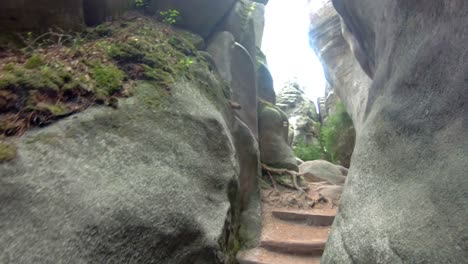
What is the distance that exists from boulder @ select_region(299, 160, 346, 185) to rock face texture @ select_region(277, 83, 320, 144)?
7.80 meters

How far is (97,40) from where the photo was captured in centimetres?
532

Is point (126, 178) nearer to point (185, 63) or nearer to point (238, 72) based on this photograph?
point (185, 63)

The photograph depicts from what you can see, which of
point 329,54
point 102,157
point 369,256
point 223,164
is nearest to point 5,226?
point 102,157

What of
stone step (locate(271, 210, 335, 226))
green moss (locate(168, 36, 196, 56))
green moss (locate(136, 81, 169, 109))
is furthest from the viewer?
stone step (locate(271, 210, 335, 226))

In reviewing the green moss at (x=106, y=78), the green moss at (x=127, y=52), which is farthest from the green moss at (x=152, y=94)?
the green moss at (x=127, y=52)

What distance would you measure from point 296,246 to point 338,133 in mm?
9472

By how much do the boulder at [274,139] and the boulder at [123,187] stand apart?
221 inches

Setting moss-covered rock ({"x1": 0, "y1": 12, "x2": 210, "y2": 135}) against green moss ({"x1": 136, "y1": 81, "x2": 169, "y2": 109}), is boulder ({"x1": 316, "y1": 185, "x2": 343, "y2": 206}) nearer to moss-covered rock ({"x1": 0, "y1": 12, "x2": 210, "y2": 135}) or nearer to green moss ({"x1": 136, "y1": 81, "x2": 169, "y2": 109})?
moss-covered rock ({"x1": 0, "y1": 12, "x2": 210, "y2": 135})

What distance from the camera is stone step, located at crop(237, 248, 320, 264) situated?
595 cm

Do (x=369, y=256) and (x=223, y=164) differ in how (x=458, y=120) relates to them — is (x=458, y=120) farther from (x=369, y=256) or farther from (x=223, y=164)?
(x=223, y=164)

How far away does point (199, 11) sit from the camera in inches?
329

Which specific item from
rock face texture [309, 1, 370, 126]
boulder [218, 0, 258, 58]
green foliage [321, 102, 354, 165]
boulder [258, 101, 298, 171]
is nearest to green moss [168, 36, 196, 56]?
boulder [218, 0, 258, 58]

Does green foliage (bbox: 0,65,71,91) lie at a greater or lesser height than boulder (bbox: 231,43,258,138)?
greater

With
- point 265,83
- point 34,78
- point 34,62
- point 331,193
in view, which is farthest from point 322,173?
point 34,78
